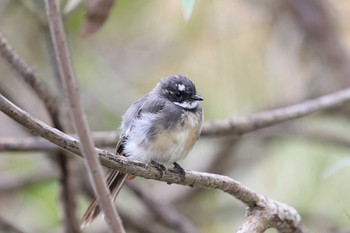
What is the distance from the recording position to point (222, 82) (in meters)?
5.48

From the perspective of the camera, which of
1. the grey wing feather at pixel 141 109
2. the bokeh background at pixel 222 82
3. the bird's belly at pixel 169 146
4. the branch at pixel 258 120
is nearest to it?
the bird's belly at pixel 169 146

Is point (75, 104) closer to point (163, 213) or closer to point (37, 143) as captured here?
point (37, 143)

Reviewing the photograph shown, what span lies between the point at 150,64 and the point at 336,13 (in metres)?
1.47

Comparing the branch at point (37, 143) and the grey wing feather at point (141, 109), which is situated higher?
the grey wing feather at point (141, 109)

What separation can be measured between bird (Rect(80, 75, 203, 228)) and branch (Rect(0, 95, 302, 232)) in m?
0.58

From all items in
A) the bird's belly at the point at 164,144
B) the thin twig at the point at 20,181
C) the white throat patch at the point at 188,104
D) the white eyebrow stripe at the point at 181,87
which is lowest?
the thin twig at the point at 20,181

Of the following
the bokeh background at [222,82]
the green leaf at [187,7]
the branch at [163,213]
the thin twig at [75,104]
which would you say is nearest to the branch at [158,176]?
the thin twig at [75,104]

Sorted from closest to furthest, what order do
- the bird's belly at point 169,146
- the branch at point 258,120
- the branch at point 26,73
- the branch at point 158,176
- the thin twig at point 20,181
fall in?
the branch at point 158,176 → the branch at point 26,73 → the bird's belly at point 169,146 → the branch at point 258,120 → the thin twig at point 20,181

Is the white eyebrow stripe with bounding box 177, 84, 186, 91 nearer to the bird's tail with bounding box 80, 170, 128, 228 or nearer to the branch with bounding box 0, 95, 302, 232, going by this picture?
the bird's tail with bounding box 80, 170, 128, 228

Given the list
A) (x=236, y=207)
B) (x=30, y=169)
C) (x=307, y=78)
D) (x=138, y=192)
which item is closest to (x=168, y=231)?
(x=138, y=192)

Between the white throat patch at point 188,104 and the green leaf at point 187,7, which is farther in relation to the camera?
the white throat patch at point 188,104

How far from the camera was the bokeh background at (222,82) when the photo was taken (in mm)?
5293

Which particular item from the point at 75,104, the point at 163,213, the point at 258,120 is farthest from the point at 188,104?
the point at 75,104

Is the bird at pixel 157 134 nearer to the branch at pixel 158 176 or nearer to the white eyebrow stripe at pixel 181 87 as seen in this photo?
the white eyebrow stripe at pixel 181 87
